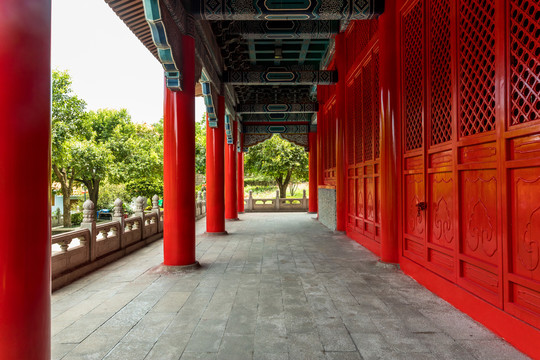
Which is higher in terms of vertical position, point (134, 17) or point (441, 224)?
point (134, 17)

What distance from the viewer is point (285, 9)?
5070 mm

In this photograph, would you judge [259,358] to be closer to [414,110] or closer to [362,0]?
[414,110]

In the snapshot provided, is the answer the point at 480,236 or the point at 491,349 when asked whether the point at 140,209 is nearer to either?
the point at 480,236

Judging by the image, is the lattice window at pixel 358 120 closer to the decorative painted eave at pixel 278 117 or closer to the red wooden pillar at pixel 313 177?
the decorative painted eave at pixel 278 117

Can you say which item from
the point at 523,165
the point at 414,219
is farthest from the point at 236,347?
the point at 414,219

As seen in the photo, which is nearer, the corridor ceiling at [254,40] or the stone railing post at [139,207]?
the corridor ceiling at [254,40]

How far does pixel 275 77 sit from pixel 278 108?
383cm

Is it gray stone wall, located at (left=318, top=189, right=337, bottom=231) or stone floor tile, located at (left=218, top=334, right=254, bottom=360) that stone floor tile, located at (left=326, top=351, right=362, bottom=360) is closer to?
stone floor tile, located at (left=218, top=334, right=254, bottom=360)

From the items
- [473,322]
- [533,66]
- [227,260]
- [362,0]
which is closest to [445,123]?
[533,66]

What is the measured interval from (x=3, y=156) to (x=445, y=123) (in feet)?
12.6

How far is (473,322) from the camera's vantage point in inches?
108

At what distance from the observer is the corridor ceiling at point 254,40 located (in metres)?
4.16

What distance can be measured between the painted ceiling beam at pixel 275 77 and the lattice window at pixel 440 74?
14.1 ft

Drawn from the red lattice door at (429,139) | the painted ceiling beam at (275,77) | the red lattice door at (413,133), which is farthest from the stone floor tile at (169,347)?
the painted ceiling beam at (275,77)
